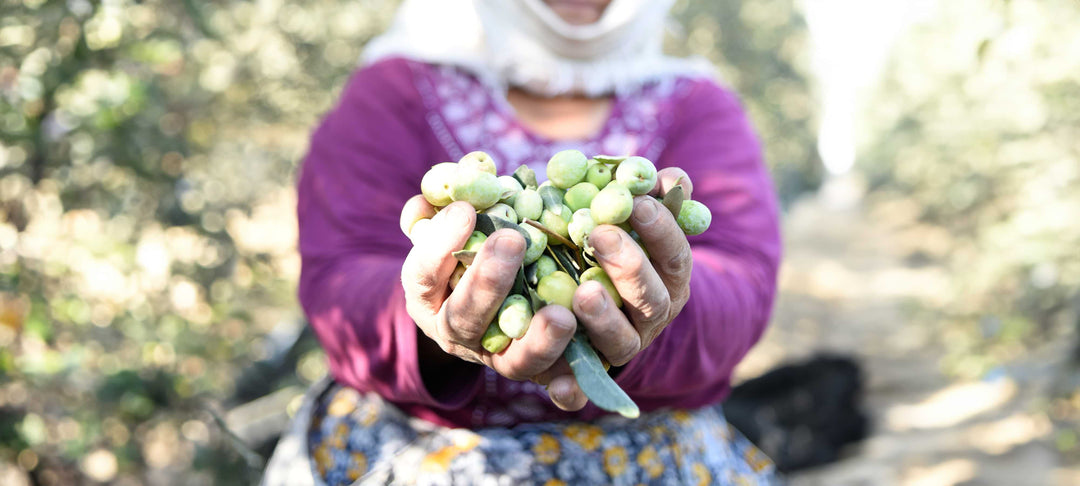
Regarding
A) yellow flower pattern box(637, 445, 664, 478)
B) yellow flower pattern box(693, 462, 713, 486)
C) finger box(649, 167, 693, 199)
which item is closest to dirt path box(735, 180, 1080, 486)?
yellow flower pattern box(693, 462, 713, 486)

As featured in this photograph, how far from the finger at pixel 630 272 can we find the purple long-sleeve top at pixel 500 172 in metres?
0.30

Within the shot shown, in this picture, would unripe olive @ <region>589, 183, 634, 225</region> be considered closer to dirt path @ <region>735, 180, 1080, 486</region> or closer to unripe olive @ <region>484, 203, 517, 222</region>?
unripe olive @ <region>484, 203, 517, 222</region>

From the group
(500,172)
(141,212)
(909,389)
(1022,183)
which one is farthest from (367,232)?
(909,389)

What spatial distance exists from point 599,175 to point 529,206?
0.37ft

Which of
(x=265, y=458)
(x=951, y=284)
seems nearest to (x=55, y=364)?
(x=265, y=458)

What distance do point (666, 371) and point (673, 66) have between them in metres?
0.89

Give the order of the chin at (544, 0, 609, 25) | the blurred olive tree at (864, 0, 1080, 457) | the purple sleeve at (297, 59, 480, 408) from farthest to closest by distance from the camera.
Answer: the blurred olive tree at (864, 0, 1080, 457), the chin at (544, 0, 609, 25), the purple sleeve at (297, 59, 480, 408)

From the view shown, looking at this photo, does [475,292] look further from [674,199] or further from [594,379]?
[674,199]

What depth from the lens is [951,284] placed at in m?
6.93

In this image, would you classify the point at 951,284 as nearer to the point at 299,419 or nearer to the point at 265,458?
the point at 265,458

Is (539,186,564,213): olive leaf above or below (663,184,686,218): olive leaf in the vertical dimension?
below

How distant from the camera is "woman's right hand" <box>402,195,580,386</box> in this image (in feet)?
3.45

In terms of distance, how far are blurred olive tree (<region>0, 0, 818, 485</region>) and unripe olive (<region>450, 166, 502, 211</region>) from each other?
171cm

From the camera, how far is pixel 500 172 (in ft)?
6.01
